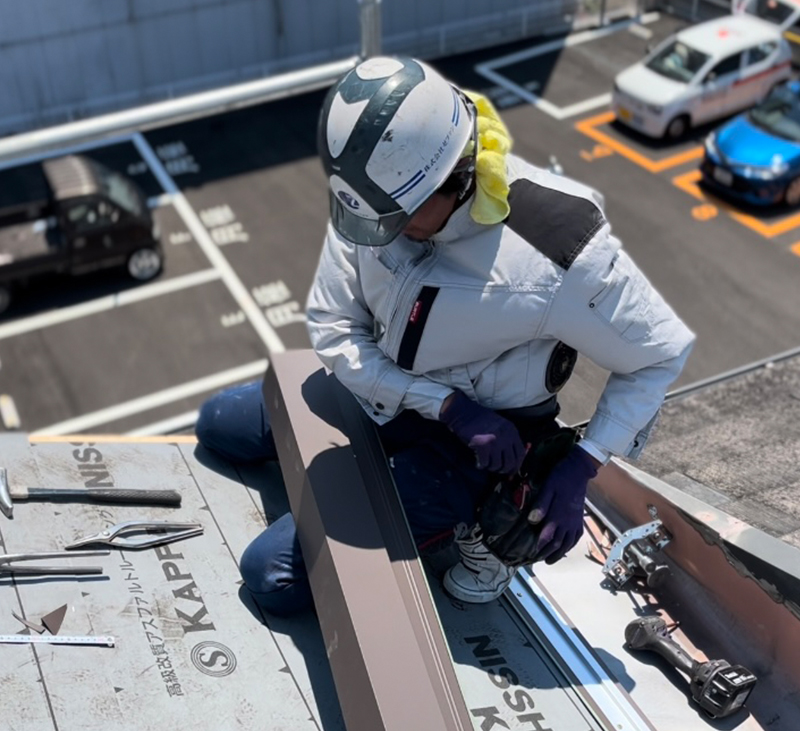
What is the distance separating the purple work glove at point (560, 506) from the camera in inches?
162

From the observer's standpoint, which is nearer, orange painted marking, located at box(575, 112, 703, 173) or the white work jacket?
the white work jacket

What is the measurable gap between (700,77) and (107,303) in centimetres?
1006

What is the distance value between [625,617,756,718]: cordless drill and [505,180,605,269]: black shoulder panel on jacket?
1.58m

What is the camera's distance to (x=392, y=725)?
353 centimetres

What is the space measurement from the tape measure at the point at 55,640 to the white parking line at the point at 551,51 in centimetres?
1585

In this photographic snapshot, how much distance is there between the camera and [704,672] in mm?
4164

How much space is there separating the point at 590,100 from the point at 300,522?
16.0m

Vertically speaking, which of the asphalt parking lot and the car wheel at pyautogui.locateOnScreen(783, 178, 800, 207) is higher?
the car wheel at pyautogui.locateOnScreen(783, 178, 800, 207)

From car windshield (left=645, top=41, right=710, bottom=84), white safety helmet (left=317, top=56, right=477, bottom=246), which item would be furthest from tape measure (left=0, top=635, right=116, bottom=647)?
car windshield (left=645, top=41, right=710, bottom=84)

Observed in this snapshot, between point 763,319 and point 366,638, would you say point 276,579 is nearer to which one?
point 366,638

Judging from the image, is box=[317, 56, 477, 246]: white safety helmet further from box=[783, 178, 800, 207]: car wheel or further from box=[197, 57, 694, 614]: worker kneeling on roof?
box=[783, 178, 800, 207]: car wheel

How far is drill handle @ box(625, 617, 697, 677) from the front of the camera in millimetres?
4320

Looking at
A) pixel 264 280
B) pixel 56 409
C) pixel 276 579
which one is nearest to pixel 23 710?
pixel 276 579

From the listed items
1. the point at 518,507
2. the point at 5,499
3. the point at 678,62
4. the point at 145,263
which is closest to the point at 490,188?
the point at 518,507
